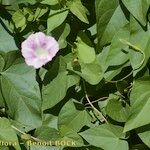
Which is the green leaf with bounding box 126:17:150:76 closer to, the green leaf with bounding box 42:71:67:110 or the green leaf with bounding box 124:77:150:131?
the green leaf with bounding box 124:77:150:131

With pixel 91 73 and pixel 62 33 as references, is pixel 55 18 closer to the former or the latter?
pixel 62 33

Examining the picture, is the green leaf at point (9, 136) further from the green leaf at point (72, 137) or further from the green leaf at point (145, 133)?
the green leaf at point (145, 133)

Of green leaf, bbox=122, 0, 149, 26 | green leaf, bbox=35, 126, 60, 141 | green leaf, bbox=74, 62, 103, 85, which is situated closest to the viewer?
green leaf, bbox=122, 0, 149, 26

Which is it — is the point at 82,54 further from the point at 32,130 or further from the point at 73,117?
the point at 32,130

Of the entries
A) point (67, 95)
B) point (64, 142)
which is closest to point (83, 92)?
point (67, 95)

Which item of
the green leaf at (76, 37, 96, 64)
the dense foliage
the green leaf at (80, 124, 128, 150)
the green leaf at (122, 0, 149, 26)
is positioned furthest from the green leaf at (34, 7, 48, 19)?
the green leaf at (80, 124, 128, 150)

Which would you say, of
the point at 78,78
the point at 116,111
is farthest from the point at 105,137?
the point at 78,78
